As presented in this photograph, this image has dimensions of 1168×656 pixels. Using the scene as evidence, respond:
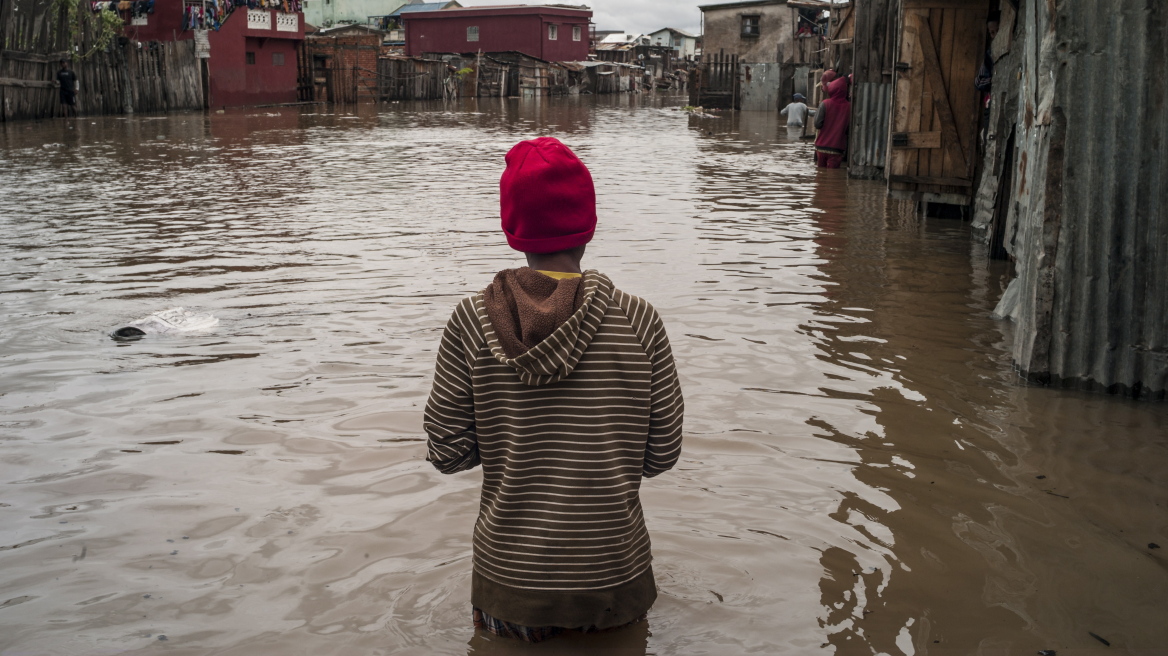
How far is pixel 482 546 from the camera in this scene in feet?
8.23

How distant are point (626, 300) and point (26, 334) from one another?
5105 mm

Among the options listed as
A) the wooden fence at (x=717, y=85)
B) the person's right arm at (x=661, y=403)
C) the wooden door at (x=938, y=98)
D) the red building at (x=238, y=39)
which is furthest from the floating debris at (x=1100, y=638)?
the red building at (x=238, y=39)

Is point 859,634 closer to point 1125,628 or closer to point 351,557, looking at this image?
point 1125,628

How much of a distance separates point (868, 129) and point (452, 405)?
12.1 metres

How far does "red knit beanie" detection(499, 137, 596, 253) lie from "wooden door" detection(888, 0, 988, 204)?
7881 mm

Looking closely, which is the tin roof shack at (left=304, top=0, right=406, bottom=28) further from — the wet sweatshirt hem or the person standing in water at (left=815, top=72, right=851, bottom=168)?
the wet sweatshirt hem

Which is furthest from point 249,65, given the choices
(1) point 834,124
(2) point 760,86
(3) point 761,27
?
(1) point 834,124

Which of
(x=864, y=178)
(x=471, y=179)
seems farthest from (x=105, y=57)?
(x=864, y=178)

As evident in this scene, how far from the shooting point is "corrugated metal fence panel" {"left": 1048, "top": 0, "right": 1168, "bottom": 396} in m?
4.62

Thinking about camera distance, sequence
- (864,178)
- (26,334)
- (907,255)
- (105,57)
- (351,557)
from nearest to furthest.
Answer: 1. (351,557)
2. (26,334)
3. (907,255)
4. (864,178)
5. (105,57)

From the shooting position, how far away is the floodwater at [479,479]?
3.03 meters

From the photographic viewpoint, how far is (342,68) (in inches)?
1649

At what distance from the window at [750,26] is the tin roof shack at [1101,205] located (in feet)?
129

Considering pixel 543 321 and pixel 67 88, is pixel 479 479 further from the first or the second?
pixel 67 88
